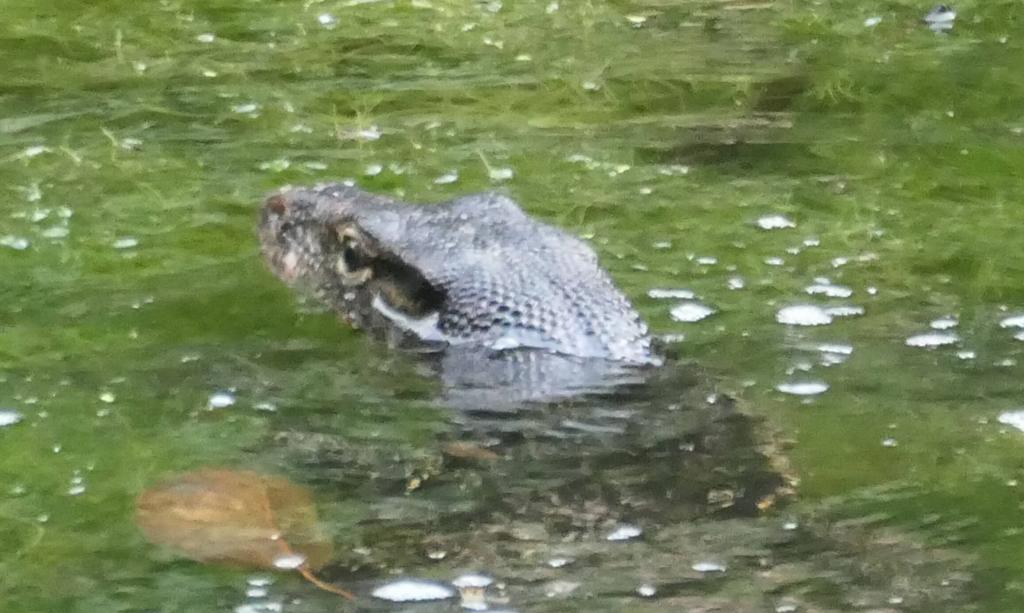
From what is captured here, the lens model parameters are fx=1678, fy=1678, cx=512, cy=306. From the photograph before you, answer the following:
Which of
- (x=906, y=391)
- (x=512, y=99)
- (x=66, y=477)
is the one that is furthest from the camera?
(x=512, y=99)

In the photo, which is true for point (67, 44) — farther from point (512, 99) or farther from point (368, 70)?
point (512, 99)

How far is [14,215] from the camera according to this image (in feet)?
19.6

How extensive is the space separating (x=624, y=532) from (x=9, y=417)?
5.73 ft

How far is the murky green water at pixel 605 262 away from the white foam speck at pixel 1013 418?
0.03 m

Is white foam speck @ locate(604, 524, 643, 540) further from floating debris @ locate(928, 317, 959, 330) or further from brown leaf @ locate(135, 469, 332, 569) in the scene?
floating debris @ locate(928, 317, 959, 330)

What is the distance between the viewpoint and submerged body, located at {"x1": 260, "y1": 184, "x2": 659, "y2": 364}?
4.49 metres

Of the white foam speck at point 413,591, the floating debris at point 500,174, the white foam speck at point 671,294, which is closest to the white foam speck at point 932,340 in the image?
the white foam speck at point 671,294

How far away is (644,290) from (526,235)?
0.58 m

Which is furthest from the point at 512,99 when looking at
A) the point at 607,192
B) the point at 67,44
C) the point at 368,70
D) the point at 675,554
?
the point at 675,554

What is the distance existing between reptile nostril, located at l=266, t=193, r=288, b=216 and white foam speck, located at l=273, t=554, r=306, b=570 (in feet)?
7.21

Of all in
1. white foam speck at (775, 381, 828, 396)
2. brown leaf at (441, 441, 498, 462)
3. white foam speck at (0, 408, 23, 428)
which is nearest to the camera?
brown leaf at (441, 441, 498, 462)

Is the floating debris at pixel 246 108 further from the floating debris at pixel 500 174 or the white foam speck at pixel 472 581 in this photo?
the white foam speck at pixel 472 581

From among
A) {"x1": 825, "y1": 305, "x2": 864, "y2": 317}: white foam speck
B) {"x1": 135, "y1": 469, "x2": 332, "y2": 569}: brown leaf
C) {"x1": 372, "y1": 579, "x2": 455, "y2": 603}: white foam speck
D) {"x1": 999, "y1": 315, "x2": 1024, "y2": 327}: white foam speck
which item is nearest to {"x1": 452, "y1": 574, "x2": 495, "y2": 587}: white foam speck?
{"x1": 372, "y1": 579, "x2": 455, "y2": 603}: white foam speck

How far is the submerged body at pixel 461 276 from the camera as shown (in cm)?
449
